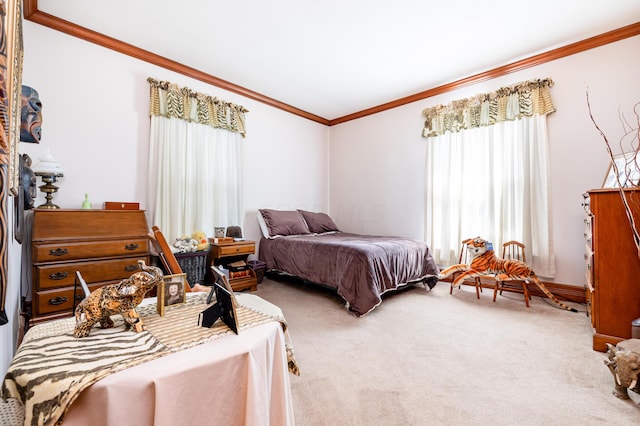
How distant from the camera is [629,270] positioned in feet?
6.02

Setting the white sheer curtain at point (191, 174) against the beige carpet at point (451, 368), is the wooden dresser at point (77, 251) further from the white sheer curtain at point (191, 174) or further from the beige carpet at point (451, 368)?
the beige carpet at point (451, 368)

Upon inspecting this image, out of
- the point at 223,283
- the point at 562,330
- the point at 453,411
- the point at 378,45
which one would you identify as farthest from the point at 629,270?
the point at 378,45

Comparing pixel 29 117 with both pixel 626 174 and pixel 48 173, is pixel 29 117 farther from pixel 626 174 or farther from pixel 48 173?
pixel 626 174

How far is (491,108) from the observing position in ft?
11.3

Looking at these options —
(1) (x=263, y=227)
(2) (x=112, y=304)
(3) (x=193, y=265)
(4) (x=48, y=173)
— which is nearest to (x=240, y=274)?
(3) (x=193, y=265)

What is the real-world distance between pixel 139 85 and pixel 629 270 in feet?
15.0

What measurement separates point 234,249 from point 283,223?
35.0 inches

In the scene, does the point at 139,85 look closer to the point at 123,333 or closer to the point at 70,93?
the point at 70,93

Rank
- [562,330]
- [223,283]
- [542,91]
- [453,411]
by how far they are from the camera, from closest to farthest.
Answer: [223,283] < [453,411] < [562,330] < [542,91]

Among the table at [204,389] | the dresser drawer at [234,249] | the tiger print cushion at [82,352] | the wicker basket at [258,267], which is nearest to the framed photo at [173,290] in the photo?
the tiger print cushion at [82,352]

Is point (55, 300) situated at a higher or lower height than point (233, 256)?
lower

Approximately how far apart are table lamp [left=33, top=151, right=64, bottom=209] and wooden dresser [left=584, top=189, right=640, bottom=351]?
4.14 metres

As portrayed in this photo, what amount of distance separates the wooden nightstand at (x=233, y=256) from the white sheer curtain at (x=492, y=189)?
8.17 feet

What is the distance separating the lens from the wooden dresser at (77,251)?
2.04 meters
